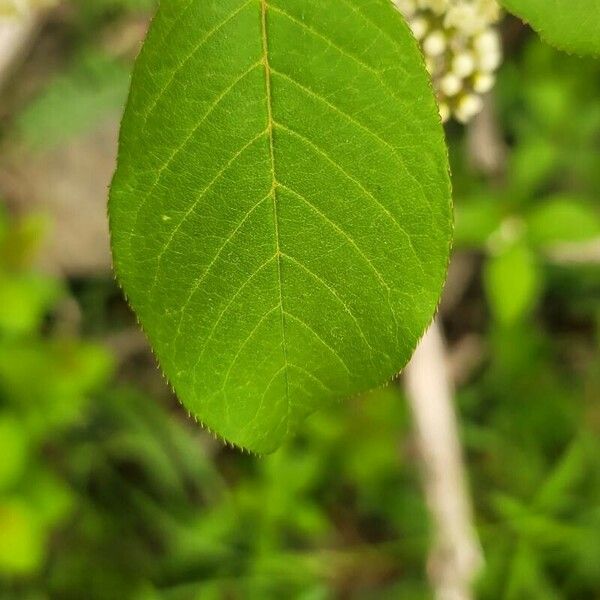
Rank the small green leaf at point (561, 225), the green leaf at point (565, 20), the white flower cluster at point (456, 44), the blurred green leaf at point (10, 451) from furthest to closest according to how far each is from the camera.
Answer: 1. the blurred green leaf at point (10, 451)
2. the small green leaf at point (561, 225)
3. the white flower cluster at point (456, 44)
4. the green leaf at point (565, 20)

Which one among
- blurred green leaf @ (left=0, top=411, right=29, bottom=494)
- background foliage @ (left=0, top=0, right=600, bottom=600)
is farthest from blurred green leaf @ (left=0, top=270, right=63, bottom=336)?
blurred green leaf @ (left=0, top=411, right=29, bottom=494)

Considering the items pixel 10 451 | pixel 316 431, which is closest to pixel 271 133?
pixel 10 451

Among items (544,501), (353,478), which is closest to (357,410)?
(353,478)

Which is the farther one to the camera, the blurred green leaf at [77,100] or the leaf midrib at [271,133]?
the blurred green leaf at [77,100]

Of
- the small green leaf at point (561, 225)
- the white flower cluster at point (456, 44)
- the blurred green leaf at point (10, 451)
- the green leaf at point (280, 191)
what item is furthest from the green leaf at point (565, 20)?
the blurred green leaf at point (10, 451)

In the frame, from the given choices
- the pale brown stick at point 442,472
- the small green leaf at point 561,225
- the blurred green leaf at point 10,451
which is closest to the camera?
the small green leaf at point 561,225

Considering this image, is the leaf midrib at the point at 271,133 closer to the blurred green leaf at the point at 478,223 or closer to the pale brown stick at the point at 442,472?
the blurred green leaf at the point at 478,223

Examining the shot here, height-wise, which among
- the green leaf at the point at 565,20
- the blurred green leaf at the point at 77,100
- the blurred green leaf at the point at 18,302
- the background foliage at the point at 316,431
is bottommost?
the background foliage at the point at 316,431
